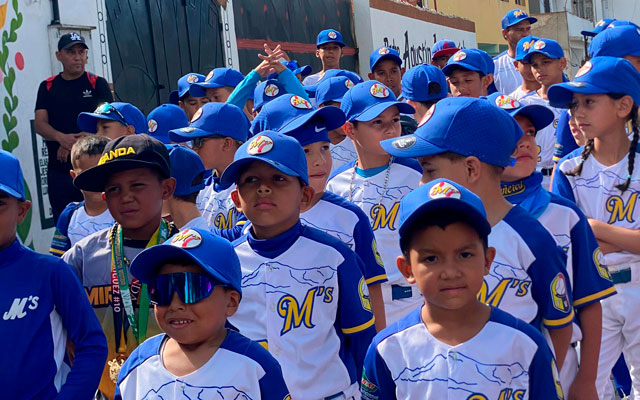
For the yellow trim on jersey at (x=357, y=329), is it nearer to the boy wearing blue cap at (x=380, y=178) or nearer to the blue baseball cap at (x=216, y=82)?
the boy wearing blue cap at (x=380, y=178)

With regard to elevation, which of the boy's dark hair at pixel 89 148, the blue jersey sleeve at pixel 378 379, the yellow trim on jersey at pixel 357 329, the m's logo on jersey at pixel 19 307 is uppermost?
the boy's dark hair at pixel 89 148

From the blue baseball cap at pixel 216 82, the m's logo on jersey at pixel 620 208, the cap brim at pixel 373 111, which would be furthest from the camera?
the blue baseball cap at pixel 216 82

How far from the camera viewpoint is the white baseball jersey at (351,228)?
184 inches

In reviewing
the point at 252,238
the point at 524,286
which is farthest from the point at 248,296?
the point at 524,286

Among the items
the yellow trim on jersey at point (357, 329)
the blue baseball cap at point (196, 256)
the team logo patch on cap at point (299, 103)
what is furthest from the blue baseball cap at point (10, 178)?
the team logo patch on cap at point (299, 103)

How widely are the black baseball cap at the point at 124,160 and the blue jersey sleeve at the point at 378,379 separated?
147cm

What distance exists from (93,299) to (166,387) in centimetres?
111

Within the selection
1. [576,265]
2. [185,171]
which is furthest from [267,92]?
[576,265]

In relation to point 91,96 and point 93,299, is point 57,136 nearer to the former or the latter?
point 91,96

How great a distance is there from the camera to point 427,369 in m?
3.04

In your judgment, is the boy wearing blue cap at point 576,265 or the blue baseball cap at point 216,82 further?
the blue baseball cap at point 216,82

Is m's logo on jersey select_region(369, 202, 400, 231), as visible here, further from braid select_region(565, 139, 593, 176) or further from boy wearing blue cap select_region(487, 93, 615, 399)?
boy wearing blue cap select_region(487, 93, 615, 399)

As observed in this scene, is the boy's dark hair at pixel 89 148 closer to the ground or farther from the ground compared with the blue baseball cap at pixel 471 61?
closer to the ground

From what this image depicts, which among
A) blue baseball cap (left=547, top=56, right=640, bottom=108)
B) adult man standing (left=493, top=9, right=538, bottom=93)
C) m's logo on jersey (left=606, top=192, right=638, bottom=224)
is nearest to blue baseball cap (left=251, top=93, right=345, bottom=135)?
blue baseball cap (left=547, top=56, right=640, bottom=108)
